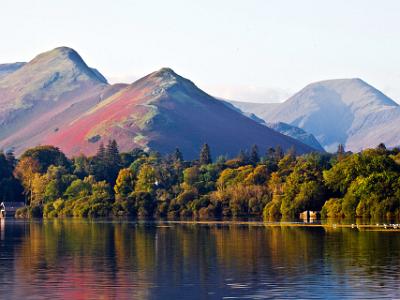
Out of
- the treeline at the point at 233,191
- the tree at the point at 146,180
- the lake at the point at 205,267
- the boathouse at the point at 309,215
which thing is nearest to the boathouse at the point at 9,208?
the treeline at the point at 233,191

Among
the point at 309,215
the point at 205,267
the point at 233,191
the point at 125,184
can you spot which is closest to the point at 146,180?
the point at 125,184

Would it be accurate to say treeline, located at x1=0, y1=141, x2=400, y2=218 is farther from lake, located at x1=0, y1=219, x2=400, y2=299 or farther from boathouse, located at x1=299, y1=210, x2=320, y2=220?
lake, located at x1=0, y1=219, x2=400, y2=299

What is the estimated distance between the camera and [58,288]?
42.1 metres

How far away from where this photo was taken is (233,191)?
518 feet

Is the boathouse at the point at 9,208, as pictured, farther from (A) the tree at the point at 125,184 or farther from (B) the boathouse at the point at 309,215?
(B) the boathouse at the point at 309,215

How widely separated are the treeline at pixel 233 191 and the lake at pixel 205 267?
43951mm

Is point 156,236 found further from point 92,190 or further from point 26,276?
point 92,190

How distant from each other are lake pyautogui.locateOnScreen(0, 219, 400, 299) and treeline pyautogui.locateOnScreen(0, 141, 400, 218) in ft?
144

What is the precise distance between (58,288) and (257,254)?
63.6ft

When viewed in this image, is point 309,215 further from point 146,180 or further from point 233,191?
point 146,180

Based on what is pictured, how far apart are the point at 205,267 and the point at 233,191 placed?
107275mm

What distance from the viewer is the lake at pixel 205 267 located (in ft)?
133

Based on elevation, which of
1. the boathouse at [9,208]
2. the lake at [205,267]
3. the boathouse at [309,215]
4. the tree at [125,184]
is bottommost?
the lake at [205,267]

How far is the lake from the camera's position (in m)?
40.4
